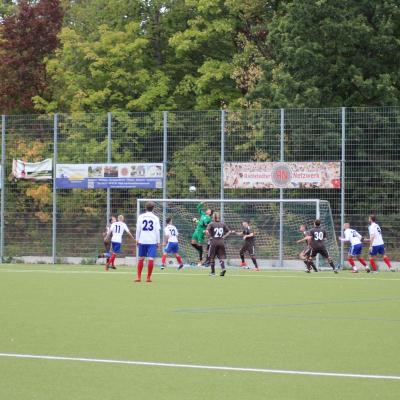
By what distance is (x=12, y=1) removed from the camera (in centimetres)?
6619

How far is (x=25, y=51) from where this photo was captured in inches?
2298

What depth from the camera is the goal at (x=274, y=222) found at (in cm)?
3603

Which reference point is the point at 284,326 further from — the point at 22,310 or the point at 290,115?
the point at 290,115

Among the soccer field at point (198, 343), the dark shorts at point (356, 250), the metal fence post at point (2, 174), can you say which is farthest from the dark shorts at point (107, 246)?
the soccer field at point (198, 343)

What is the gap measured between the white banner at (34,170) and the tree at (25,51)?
18.1 meters

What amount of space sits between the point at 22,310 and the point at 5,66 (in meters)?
42.1

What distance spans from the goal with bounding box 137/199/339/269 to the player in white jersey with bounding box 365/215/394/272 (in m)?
1.75

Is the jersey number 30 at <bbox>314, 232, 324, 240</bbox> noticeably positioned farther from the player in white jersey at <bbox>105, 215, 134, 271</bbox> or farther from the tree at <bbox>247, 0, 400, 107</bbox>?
the tree at <bbox>247, 0, 400, 107</bbox>

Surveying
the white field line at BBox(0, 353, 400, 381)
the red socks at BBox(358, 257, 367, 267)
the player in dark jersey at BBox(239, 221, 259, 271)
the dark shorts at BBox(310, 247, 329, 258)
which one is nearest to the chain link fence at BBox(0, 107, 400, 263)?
the player in dark jersey at BBox(239, 221, 259, 271)

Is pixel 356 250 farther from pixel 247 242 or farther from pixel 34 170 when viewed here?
pixel 34 170

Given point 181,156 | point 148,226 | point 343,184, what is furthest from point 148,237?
point 181,156

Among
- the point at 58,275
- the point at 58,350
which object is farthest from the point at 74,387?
the point at 58,275

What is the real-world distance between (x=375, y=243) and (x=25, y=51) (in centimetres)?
2944

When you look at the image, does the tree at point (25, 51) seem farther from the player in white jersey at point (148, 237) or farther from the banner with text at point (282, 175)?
the player in white jersey at point (148, 237)
